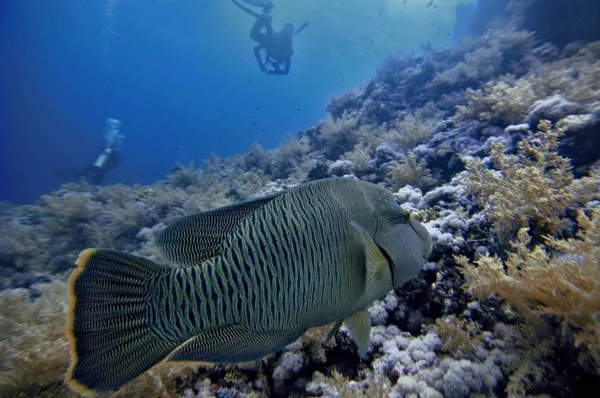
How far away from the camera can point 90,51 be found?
11106cm

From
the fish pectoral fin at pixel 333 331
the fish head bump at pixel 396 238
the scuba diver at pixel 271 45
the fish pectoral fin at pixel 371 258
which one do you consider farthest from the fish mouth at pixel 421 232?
the scuba diver at pixel 271 45

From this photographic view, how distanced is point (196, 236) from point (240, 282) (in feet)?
1.24

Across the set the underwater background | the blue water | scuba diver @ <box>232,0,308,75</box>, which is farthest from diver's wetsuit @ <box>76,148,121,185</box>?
the blue water

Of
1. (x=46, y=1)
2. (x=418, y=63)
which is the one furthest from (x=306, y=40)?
(x=418, y=63)

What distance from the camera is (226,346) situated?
55.1 inches

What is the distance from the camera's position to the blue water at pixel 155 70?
7594 centimetres

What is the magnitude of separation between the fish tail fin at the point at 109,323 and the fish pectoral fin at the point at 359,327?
3.16 feet

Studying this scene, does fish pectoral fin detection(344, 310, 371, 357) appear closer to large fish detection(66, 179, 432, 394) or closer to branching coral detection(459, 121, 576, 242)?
large fish detection(66, 179, 432, 394)

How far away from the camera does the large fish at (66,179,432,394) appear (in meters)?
1.27

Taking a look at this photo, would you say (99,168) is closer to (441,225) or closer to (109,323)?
(441,225)

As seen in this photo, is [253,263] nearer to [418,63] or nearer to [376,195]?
[376,195]

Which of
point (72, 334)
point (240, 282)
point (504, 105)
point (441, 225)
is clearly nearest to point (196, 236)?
point (240, 282)

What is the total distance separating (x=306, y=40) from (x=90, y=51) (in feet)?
278

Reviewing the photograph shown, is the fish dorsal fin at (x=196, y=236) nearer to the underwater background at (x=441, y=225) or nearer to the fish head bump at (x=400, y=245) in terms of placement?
the underwater background at (x=441, y=225)
